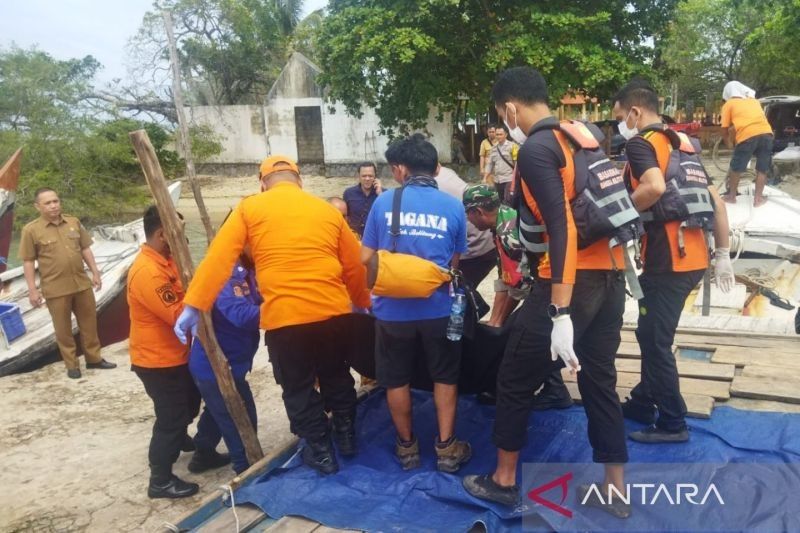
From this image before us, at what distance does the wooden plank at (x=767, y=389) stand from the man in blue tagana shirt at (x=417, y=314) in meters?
1.64

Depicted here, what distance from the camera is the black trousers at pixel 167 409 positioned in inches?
135

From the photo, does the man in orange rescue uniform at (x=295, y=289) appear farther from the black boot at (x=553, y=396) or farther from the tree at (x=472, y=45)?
the tree at (x=472, y=45)

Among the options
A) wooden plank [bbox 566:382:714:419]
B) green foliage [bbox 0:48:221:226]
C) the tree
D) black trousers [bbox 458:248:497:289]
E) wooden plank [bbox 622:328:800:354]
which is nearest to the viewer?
wooden plank [bbox 566:382:714:419]

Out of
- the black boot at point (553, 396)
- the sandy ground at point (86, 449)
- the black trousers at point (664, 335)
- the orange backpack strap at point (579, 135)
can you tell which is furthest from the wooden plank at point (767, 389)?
the sandy ground at point (86, 449)

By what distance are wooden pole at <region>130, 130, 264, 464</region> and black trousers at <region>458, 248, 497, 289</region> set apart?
1.89 meters

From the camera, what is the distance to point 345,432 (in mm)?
3293

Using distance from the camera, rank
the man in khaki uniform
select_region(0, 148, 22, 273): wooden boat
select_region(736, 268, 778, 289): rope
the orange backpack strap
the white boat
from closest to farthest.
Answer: the orange backpack strap < the white boat < the man in khaki uniform < select_region(736, 268, 778, 289): rope < select_region(0, 148, 22, 273): wooden boat

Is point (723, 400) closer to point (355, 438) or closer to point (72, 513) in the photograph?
point (355, 438)

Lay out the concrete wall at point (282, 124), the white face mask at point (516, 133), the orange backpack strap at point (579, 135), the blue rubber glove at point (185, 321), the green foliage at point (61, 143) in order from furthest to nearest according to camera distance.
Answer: the concrete wall at point (282, 124) → the green foliage at point (61, 143) → the blue rubber glove at point (185, 321) → the white face mask at point (516, 133) → the orange backpack strap at point (579, 135)

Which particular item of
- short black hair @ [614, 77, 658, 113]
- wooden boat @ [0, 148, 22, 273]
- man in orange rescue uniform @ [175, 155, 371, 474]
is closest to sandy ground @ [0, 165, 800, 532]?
man in orange rescue uniform @ [175, 155, 371, 474]

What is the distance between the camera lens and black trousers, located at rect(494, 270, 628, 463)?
2.54 m

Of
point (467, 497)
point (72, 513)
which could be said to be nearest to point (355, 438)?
point (467, 497)

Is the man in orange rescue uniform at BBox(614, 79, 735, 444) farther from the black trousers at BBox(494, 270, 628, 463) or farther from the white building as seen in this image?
the white building

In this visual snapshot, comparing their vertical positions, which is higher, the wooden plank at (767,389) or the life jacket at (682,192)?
the life jacket at (682,192)
